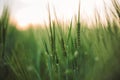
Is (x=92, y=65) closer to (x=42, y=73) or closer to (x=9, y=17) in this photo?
(x=42, y=73)

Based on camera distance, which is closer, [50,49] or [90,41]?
[50,49]

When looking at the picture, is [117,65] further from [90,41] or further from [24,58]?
[24,58]

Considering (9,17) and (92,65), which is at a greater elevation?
(9,17)

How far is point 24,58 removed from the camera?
587 mm

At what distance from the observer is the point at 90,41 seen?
679mm

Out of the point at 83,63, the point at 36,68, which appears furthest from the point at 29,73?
the point at 83,63

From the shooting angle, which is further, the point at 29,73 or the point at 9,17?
the point at 9,17

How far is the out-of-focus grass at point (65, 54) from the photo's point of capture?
1.83 feet

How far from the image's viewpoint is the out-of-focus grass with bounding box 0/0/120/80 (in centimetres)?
56

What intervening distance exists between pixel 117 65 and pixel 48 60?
181 millimetres

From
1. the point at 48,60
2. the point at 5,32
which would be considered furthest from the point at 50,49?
the point at 5,32

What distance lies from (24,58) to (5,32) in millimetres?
92

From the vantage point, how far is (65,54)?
56cm

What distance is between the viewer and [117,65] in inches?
25.4
